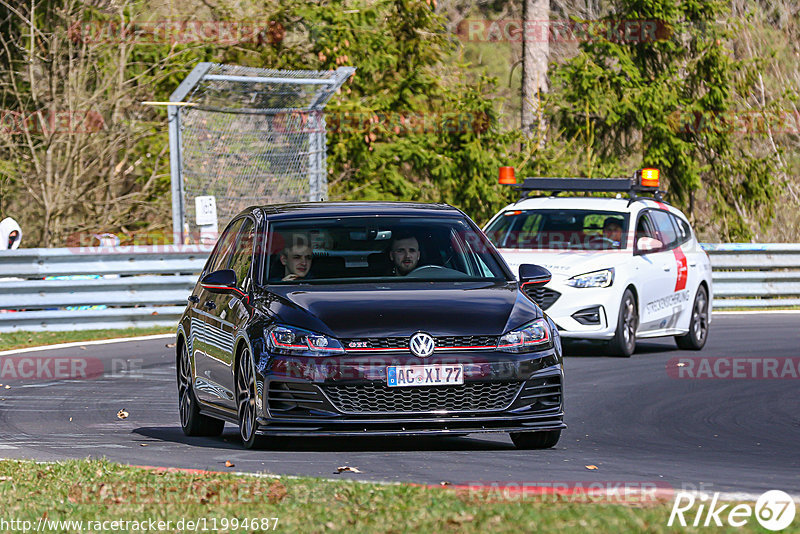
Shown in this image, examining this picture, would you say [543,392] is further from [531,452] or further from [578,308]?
[578,308]

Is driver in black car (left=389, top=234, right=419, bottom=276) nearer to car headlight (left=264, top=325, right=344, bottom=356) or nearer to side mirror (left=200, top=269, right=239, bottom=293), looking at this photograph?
side mirror (left=200, top=269, right=239, bottom=293)

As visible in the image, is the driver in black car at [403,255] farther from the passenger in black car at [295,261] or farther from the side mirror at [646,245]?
the side mirror at [646,245]

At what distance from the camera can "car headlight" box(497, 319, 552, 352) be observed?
8906 millimetres

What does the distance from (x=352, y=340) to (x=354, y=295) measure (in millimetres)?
563

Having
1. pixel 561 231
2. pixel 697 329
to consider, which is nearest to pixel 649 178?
pixel 561 231

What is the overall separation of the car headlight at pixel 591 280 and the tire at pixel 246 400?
7.24 metres

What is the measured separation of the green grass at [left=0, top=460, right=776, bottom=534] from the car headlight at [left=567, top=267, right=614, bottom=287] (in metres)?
8.64

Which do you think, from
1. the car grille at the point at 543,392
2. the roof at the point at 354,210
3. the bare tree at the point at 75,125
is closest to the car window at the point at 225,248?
the roof at the point at 354,210

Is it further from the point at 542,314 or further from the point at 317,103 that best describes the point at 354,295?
the point at 317,103

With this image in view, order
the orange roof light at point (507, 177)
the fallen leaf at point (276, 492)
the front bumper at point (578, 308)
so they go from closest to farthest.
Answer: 1. the fallen leaf at point (276, 492)
2. the front bumper at point (578, 308)
3. the orange roof light at point (507, 177)

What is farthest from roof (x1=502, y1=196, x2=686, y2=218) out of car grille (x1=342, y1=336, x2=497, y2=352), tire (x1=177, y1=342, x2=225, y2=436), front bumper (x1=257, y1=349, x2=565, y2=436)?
car grille (x1=342, y1=336, x2=497, y2=352)

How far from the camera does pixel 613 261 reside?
53.6 ft

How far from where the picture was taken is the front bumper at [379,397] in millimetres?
8688

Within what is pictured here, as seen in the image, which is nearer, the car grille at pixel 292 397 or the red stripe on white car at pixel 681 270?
the car grille at pixel 292 397
